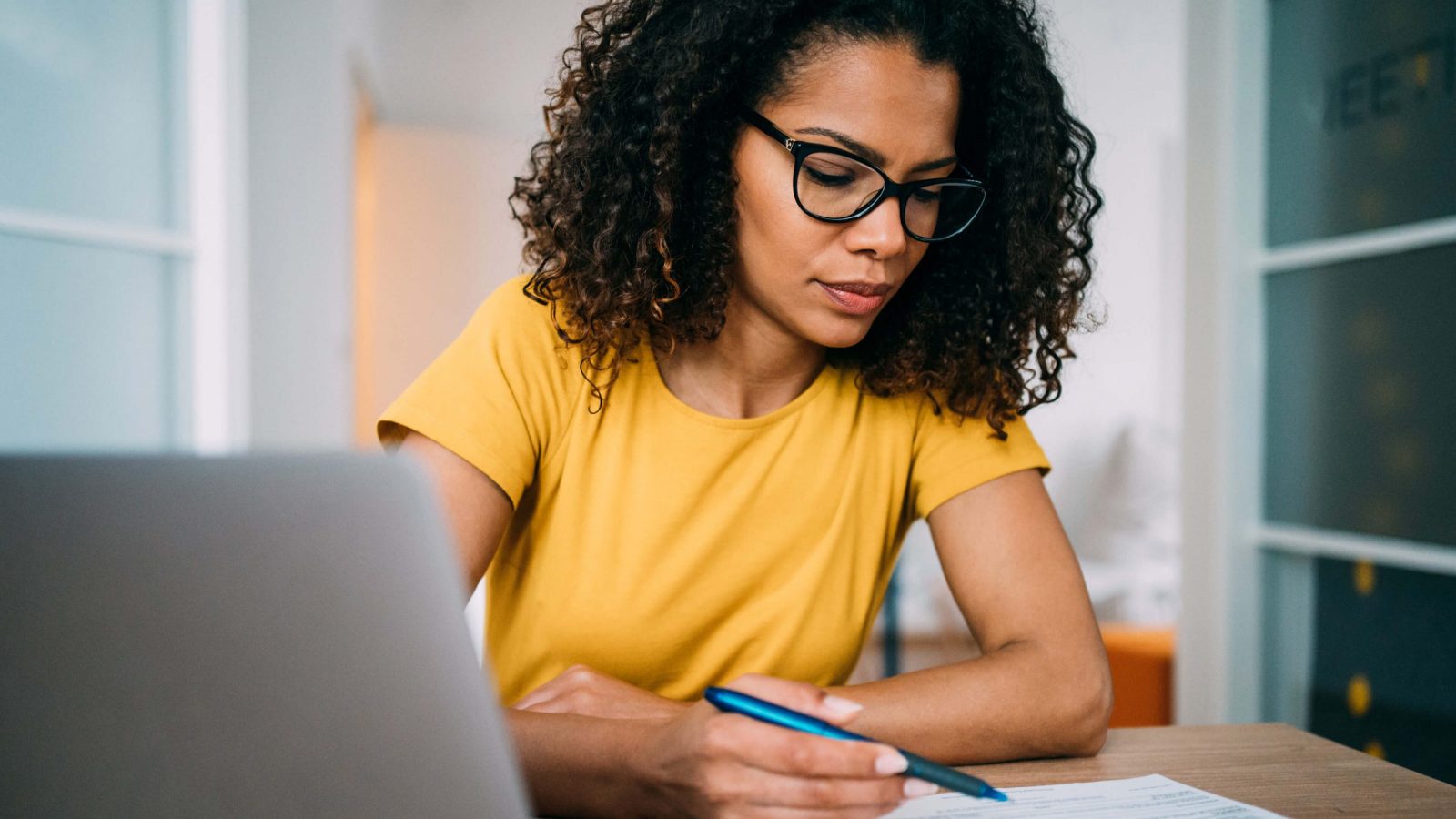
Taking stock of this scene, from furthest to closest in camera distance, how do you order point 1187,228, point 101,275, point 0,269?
point 1187,228 → point 101,275 → point 0,269

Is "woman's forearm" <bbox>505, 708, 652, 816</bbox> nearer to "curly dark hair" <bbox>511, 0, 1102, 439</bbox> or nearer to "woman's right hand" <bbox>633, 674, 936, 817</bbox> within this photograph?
"woman's right hand" <bbox>633, 674, 936, 817</bbox>

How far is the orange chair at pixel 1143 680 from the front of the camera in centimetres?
268

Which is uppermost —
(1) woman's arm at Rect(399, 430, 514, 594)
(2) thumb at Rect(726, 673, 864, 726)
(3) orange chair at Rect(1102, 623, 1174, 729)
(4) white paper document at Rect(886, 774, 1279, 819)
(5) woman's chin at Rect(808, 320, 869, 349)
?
(5) woman's chin at Rect(808, 320, 869, 349)

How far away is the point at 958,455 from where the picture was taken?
1133 millimetres

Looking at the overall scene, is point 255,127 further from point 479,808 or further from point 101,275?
point 479,808

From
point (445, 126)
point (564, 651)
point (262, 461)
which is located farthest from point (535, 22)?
point (262, 461)

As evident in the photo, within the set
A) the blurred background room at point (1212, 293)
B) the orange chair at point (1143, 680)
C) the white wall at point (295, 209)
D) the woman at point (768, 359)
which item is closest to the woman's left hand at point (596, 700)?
the woman at point (768, 359)

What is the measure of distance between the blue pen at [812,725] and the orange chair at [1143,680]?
2195mm

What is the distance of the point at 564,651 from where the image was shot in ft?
3.49

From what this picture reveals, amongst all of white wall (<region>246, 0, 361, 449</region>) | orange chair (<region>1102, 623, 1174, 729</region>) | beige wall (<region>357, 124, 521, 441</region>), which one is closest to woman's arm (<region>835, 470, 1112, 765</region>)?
orange chair (<region>1102, 623, 1174, 729</region>)

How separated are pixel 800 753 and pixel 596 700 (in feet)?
1.05

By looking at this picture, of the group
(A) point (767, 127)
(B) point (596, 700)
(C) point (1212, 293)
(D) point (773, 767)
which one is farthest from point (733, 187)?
(C) point (1212, 293)

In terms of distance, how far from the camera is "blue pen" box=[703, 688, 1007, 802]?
0.62m

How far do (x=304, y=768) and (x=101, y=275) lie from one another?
1.73 meters
